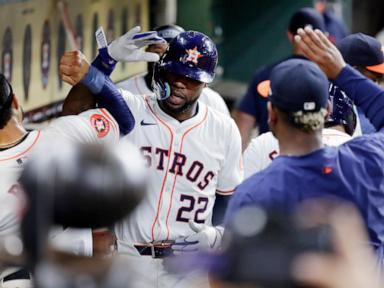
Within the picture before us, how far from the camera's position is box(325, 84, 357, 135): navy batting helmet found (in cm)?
495

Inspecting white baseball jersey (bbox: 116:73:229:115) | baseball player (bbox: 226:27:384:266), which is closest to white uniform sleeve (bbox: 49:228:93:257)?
baseball player (bbox: 226:27:384:266)

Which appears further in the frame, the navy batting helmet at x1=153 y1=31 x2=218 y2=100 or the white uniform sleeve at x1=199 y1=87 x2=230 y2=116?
the white uniform sleeve at x1=199 y1=87 x2=230 y2=116

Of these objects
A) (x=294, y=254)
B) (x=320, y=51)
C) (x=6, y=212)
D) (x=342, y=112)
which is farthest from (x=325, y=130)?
(x=294, y=254)

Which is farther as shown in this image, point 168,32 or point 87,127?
point 168,32

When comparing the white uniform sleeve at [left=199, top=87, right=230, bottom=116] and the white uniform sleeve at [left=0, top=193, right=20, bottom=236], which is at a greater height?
the white uniform sleeve at [left=0, top=193, right=20, bottom=236]

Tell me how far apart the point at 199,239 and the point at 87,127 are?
70cm

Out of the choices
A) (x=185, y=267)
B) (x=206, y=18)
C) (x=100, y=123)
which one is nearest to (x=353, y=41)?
(x=100, y=123)

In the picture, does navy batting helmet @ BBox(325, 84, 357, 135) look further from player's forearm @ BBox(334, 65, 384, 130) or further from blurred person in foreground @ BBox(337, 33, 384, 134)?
player's forearm @ BBox(334, 65, 384, 130)

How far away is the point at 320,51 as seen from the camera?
13.8 ft

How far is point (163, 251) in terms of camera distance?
4977 millimetres

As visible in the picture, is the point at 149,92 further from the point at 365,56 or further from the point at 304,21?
the point at 304,21

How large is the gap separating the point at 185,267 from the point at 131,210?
0.23 meters

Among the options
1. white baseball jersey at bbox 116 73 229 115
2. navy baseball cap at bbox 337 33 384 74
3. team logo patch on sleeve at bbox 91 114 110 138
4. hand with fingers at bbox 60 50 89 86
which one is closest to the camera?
team logo patch on sleeve at bbox 91 114 110 138

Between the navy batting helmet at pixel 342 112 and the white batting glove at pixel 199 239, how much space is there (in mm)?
708
